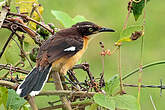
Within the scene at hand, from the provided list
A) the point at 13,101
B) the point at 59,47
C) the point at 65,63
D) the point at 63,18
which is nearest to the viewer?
the point at 13,101

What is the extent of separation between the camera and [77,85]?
257cm

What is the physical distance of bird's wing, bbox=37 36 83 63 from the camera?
2.89m

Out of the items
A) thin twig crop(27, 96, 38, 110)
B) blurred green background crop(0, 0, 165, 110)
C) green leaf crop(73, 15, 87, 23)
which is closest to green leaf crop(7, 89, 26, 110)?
thin twig crop(27, 96, 38, 110)

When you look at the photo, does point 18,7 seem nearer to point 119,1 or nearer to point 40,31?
point 40,31

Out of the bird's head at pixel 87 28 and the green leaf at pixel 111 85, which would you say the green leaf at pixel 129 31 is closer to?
the green leaf at pixel 111 85

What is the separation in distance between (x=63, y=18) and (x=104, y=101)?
1.35 m

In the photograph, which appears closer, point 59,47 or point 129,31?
point 129,31

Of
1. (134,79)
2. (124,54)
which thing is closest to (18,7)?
(134,79)

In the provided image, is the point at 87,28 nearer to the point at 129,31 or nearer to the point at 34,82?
the point at 34,82

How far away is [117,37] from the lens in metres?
7.29

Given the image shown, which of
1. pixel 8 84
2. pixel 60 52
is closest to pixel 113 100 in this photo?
pixel 8 84

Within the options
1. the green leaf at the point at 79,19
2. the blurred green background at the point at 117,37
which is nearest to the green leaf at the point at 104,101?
the green leaf at the point at 79,19

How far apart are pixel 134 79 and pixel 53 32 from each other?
17.9 feet

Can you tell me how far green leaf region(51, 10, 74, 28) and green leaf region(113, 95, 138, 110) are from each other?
1.26 metres
